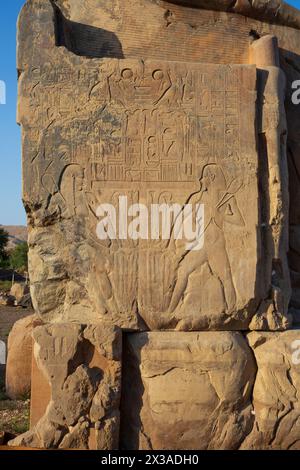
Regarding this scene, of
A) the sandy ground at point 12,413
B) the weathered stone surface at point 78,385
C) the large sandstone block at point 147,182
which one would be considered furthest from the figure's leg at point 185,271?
the sandy ground at point 12,413

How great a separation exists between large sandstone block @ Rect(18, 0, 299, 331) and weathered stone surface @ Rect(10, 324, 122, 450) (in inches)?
Answer: 7.0

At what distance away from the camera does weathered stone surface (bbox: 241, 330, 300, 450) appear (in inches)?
152

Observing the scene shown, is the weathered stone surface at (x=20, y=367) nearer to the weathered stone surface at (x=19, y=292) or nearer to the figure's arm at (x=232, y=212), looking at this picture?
the figure's arm at (x=232, y=212)

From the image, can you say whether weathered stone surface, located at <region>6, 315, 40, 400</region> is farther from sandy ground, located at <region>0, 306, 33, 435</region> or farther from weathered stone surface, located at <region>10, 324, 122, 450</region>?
weathered stone surface, located at <region>10, 324, 122, 450</region>

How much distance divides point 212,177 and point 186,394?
174 centimetres

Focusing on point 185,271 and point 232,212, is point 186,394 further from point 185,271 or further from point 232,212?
point 232,212

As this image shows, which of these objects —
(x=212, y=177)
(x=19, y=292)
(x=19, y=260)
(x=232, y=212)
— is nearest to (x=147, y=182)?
(x=212, y=177)

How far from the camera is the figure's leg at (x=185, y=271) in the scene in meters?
3.93

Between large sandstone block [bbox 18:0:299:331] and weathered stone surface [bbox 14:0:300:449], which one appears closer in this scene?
weathered stone surface [bbox 14:0:300:449]

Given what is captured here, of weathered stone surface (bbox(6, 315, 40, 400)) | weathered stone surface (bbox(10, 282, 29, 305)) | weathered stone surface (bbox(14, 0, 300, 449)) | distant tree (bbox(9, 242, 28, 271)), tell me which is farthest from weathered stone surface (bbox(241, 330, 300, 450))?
distant tree (bbox(9, 242, 28, 271))

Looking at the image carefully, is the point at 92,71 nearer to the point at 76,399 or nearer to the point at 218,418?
the point at 76,399

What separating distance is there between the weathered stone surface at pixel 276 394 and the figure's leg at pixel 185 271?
725 mm

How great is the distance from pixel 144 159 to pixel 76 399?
194cm
